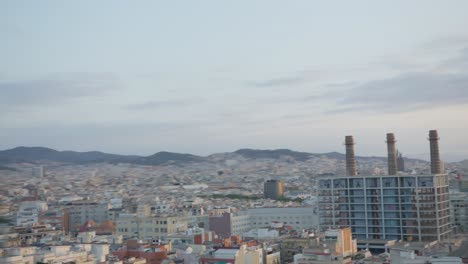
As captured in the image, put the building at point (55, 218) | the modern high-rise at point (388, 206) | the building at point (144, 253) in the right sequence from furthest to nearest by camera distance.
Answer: the building at point (55, 218)
the modern high-rise at point (388, 206)
the building at point (144, 253)

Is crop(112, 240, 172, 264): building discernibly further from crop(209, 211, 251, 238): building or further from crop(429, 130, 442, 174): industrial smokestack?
crop(429, 130, 442, 174): industrial smokestack

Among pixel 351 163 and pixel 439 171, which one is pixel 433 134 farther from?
pixel 351 163

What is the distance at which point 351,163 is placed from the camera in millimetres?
20688

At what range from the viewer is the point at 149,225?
2116 cm

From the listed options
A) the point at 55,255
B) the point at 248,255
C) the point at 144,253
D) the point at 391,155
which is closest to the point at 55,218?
the point at 391,155

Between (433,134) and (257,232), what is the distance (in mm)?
6098

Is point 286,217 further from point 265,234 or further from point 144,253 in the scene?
point 144,253

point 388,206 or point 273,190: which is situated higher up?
point 273,190

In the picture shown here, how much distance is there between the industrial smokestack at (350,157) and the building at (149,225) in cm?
514

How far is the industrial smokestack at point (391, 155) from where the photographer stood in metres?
20.0

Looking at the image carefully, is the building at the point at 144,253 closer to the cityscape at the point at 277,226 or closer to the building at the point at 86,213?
the cityscape at the point at 277,226

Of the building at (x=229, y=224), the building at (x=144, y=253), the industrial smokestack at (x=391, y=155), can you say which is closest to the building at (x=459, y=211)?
the industrial smokestack at (x=391, y=155)

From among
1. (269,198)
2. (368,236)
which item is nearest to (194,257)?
(368,236)

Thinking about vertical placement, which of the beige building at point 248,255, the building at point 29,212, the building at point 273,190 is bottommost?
the beige building at point 248,255
